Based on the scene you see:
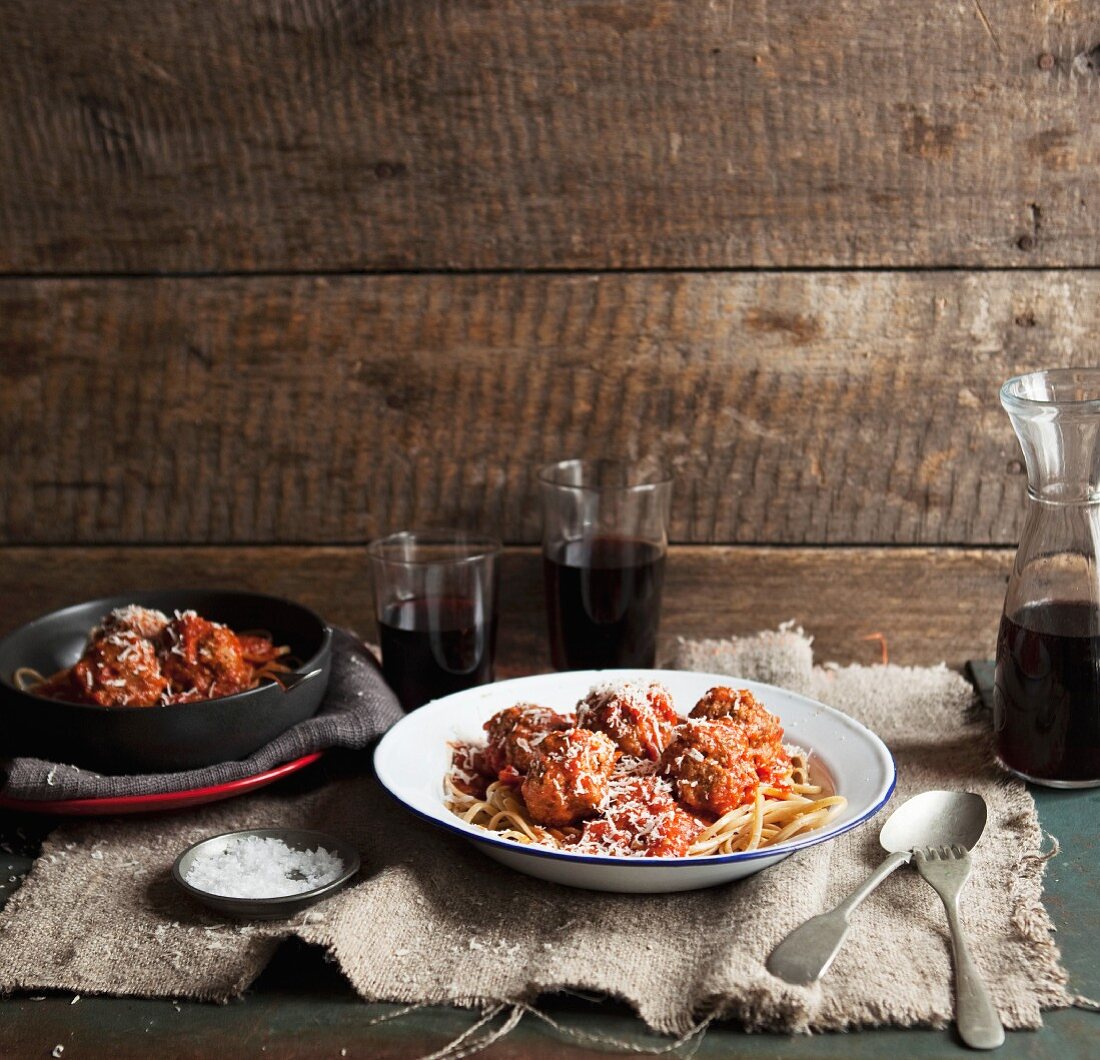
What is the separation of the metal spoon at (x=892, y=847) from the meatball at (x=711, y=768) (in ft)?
0.47

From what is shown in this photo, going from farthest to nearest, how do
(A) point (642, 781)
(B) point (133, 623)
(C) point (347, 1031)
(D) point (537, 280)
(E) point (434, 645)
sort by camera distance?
1. (D) point (537, 280)
2. (E) point (434, 645)
3. (B) point (133, 623)
4. (A) point (642, 781)
5. (C) point (347, 1031)

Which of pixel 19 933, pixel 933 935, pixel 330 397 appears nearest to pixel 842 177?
pixel 330 397

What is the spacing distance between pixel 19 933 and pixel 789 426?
3.75 feet

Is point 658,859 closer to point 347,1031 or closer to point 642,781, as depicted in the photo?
point 642,781

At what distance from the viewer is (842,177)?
163cm

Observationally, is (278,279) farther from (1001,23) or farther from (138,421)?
(1001,23)

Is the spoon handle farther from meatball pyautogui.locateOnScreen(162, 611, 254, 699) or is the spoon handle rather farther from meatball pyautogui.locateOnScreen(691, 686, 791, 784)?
meatball pyautogui.locateOnScreen(162, 611, 254, 699)

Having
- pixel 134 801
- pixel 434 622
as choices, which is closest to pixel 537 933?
pixel 134 801

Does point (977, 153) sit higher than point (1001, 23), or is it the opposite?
point (1001, 23)

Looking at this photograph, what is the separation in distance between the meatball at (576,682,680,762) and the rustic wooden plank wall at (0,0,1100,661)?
20.2 inches

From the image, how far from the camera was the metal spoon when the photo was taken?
100 cm

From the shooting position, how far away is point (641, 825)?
45.0 inches

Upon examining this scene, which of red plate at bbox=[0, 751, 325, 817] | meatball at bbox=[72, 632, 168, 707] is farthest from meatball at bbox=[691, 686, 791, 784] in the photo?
meatball at bbox=[72, 632, 168, 707]

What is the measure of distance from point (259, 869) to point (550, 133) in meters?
1.01
